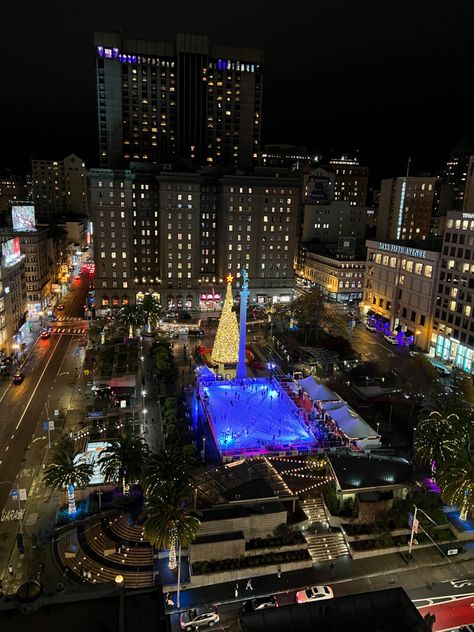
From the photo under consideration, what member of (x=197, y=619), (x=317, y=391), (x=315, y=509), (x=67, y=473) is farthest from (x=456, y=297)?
(x=67, y=473)

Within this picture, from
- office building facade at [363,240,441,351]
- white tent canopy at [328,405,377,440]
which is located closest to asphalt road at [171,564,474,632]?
white tent canopy at [328,405,377,440]

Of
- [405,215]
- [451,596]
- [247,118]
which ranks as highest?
[247,118]

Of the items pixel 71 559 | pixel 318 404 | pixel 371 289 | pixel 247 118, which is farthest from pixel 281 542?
pixel 247 118

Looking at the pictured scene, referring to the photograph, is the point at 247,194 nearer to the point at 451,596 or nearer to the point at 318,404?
the point at 318,404

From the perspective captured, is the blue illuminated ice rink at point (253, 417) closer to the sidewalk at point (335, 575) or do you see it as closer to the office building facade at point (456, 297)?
the sidewalk at point (335, 575)

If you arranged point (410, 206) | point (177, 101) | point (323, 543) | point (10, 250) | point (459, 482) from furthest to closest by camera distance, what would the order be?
point (410, 206) < point (177, 101) < point (10, 250) < point (323, 543) < point (459, 482)

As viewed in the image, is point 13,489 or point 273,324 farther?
point 273,324

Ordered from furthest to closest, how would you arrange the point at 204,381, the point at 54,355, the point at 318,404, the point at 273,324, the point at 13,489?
the point at 273,324 < the point at 54,355 < the point at 204,381 < the point at 318,404 < the point at 13,489

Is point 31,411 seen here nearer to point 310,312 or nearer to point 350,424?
point 350,424
